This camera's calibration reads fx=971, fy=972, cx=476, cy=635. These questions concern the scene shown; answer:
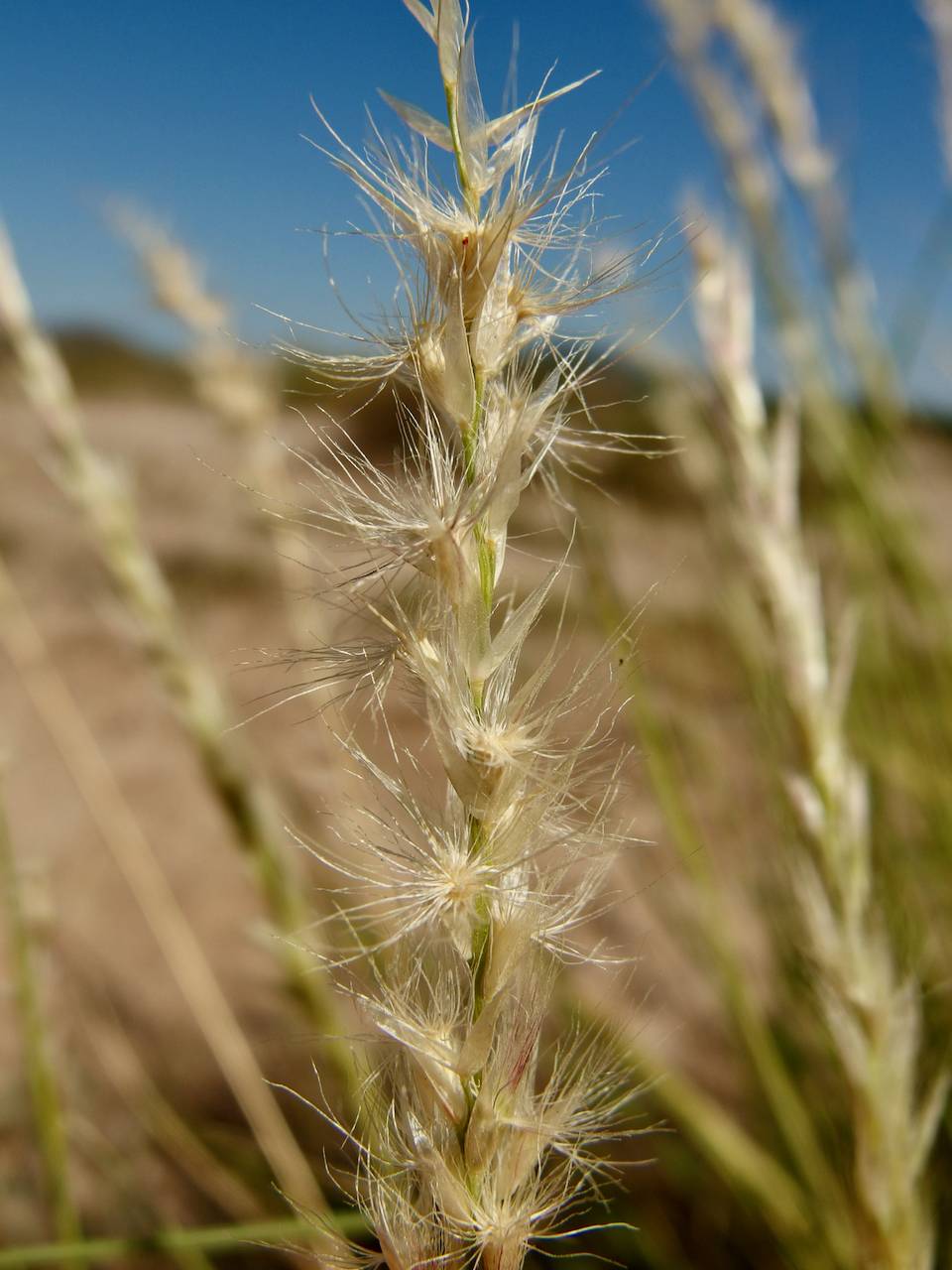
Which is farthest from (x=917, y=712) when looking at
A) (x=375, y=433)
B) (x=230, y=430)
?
(x=375, y=433)

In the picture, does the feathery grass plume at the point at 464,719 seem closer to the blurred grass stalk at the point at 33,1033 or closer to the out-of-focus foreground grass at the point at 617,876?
the out-of-focus foreground grass at the point at 617,876

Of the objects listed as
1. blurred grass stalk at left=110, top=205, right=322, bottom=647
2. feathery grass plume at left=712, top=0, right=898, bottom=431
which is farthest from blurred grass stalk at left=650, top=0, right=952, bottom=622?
blurred grass stalk at left=110, top=205, right=322, bottom=647

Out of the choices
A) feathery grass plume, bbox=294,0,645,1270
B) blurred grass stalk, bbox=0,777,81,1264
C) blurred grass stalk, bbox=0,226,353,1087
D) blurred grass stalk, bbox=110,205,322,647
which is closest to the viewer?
feathery grass plume, bbox=294,0,645,1270

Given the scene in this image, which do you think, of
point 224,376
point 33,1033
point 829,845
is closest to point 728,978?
point 829,845

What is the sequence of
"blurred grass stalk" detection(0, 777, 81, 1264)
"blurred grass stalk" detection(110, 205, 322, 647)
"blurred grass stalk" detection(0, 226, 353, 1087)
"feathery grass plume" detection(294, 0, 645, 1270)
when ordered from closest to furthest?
"feathery grass plume" detection(294, 0, 645, 1270), "blurred grass stalk" detection(0, 777, 81, 1264), "blurred grass stalk" detection(0, 226, 353, 1087), "blurred grass stalk" detection(110, 205, 322, 647)

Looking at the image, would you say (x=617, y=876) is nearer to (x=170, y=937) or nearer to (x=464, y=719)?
(x=170, y=937)

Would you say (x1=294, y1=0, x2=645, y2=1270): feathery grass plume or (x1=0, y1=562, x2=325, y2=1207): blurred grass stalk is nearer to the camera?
(x1=294, y1=0, x2=645, y2=1270): feathery grass plume

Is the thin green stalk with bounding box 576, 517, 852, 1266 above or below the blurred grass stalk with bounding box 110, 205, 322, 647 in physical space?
below

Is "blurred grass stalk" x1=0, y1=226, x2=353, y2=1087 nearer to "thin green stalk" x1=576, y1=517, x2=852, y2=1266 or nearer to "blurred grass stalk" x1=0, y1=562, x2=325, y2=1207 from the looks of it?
"blurred grass stalk" x1=0, y1=562, x2=325, y2=1207
